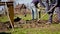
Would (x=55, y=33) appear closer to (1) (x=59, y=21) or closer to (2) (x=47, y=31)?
(2) (x=47, y=31)

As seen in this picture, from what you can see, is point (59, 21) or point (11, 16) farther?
point (59, 21)

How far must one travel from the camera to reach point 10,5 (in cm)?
1188

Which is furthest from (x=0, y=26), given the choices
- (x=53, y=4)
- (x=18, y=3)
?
(x=18, y=3)

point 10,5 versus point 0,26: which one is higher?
point 10,5

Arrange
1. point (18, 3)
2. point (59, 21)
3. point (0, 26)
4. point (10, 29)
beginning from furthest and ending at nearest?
1. point (18, 3)
2. point (59, 21)
3. point (0, 26)
4. point (10, 29)

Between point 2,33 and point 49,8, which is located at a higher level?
point 49,8

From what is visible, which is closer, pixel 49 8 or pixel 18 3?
pixel 49 8

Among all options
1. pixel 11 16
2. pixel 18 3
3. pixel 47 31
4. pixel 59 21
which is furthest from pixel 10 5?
pixel 18 3

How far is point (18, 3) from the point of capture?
30.3 meters

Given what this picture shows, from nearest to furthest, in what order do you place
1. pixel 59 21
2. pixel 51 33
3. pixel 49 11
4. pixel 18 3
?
pixel 51 33
pixel 49 11
pixel 59 21
pixel 18 3

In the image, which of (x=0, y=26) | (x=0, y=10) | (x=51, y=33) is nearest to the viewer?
(x=51, y=33)

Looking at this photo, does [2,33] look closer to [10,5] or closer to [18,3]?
[10,5]

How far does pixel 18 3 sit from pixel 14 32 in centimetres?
1874

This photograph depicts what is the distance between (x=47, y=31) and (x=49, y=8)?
3.48 meters
